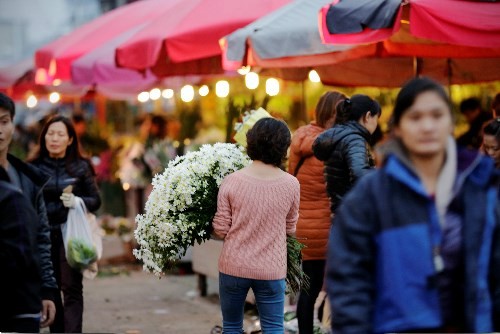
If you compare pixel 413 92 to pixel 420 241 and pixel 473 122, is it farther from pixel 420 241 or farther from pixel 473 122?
pixel 473 122

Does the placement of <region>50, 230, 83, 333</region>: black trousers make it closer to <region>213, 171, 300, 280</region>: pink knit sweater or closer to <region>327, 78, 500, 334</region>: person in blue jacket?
<region>213, 171, 300, 280</region>: pink knit sweater

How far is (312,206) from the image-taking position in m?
7.70

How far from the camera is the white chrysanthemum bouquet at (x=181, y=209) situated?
6.73 metres

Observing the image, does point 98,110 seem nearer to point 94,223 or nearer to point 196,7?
point 196,7

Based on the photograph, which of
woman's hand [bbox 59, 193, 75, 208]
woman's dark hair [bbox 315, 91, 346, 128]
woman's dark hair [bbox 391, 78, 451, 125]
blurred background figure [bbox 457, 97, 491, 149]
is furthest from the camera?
blurred background figure [bbox 457, 97, 491, 149]

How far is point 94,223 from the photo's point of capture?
8.30m

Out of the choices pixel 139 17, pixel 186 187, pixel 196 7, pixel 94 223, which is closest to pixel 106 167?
pixel 139 17

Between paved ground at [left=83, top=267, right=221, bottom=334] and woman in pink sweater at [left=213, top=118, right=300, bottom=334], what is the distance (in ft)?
10.4

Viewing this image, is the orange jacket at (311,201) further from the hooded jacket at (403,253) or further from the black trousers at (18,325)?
the hooded jacket at (403,253)

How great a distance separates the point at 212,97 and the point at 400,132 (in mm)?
17786

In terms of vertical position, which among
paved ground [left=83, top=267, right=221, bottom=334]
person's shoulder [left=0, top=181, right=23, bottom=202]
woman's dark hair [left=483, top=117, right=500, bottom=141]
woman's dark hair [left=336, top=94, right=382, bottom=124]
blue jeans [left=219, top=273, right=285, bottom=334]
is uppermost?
woman's dark hair [left=336, top=94, right=382, bottom=124]

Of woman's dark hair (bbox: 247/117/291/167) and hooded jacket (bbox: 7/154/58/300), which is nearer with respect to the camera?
hooded jacket (bbox: 7/154/58/300)

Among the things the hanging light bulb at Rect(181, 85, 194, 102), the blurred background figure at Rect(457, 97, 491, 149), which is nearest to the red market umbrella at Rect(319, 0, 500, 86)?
the blurred background figure at Rect(457, 97, 491, 149)

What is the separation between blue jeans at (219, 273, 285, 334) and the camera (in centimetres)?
617
